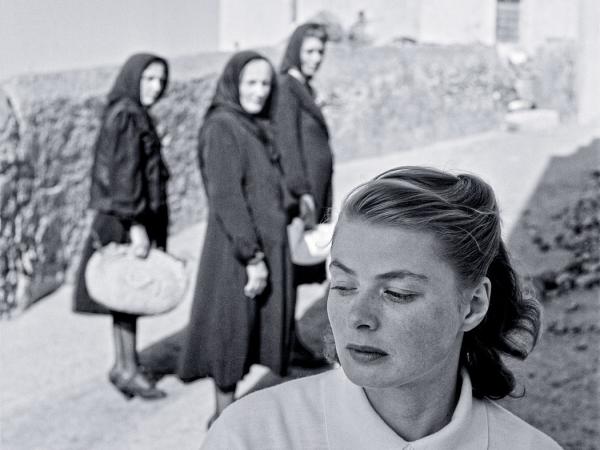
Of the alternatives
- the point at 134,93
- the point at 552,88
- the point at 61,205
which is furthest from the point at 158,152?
the point at 552,88

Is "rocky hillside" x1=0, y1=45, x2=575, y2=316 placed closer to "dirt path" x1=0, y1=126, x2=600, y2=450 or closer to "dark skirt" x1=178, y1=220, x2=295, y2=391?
"dirt path" x1=0, y1=126, x2=600, y2=450

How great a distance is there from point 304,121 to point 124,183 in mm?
1247

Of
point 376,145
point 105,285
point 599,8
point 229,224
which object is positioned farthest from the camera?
point 599,8

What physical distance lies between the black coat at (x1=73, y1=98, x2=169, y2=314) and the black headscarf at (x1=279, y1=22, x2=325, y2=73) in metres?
1.05

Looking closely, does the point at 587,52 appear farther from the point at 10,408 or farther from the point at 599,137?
the point at 10,408

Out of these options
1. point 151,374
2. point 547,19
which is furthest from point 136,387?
point 547,19

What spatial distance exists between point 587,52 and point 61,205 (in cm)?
967

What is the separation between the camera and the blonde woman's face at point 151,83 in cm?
516

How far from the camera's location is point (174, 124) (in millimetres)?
9250

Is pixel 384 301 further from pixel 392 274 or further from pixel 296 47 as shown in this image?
pixel 296 47

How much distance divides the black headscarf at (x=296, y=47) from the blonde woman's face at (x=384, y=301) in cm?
435

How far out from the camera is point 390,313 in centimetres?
154

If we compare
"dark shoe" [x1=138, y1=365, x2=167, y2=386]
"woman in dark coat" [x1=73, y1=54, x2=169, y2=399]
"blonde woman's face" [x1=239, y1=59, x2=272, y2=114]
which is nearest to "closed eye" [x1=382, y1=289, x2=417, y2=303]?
"blonde woman's face" [x1=239, y1=59, x2=272, y2=114]

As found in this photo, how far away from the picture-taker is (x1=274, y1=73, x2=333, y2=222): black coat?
5.56 meters
